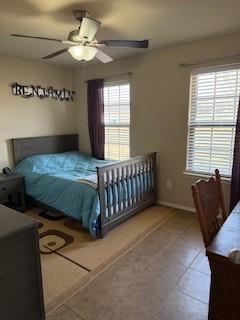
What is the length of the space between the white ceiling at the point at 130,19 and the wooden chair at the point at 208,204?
1635 mm

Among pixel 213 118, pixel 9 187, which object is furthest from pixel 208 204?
pixel 9 187

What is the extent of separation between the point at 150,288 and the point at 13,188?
97.0 inches

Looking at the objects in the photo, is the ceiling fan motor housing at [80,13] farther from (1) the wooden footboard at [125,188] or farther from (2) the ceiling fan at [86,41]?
(1) the wooden footboard at [125,188]

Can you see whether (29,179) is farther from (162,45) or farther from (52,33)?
(162,45)

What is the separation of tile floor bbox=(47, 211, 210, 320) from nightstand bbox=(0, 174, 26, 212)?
198 centimetres

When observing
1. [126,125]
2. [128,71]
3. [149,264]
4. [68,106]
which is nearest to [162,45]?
[128,71]

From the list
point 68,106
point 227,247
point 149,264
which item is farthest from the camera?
point 68,106

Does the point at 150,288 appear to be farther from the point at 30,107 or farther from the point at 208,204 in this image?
the point at 30,107

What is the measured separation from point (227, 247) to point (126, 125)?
124 inches

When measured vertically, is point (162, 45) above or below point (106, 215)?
above

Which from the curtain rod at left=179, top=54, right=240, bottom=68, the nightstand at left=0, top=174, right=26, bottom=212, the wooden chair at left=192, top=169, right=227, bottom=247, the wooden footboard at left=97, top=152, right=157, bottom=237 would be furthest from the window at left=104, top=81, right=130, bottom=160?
the wooden chair at left=192, top=169, right=227, bottom=247

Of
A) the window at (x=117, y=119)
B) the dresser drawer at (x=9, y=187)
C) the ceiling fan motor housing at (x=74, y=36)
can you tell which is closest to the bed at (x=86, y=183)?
the dresser drawer at (x=9, y=187)

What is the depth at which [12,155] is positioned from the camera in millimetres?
3840

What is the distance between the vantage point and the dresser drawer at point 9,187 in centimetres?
332
